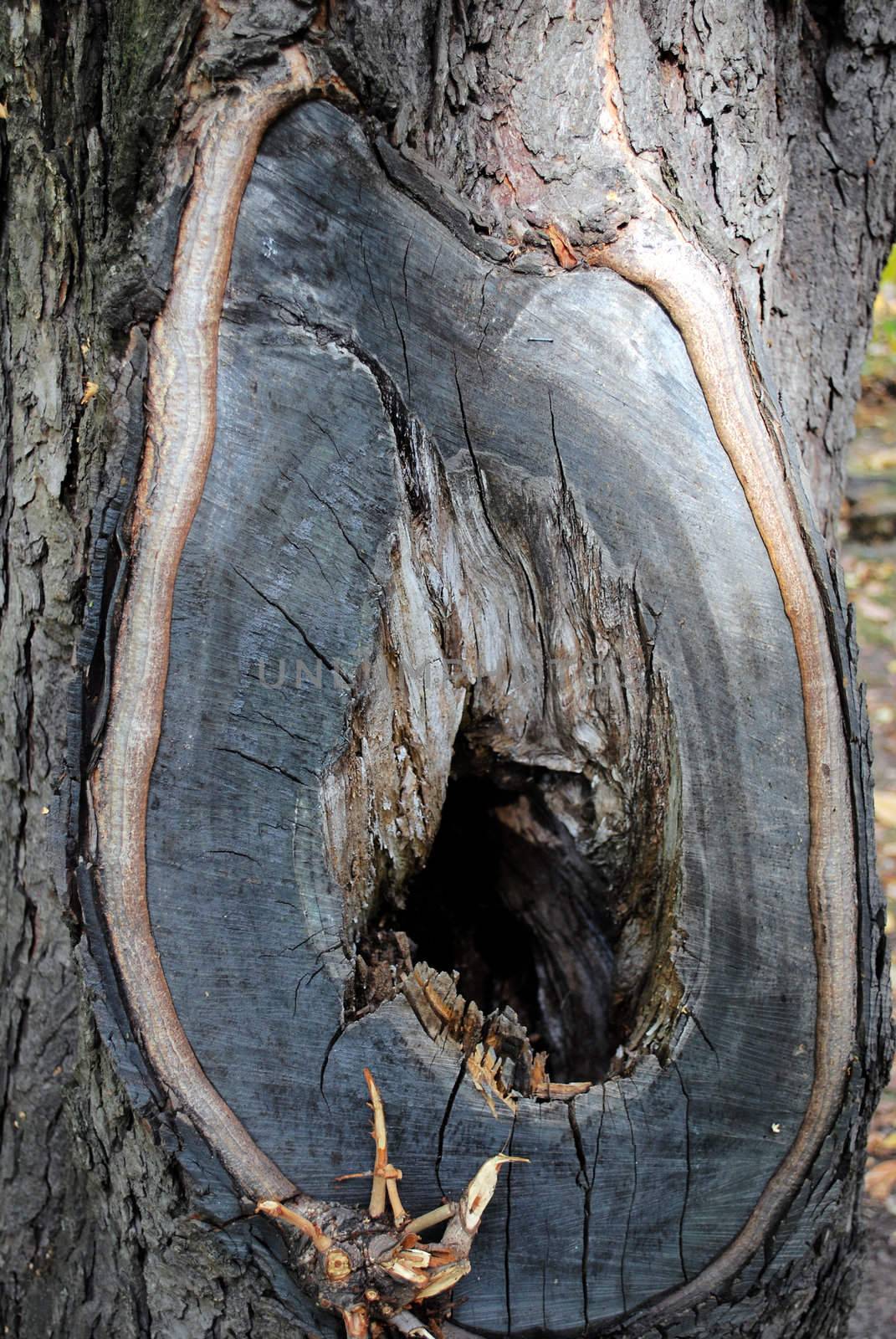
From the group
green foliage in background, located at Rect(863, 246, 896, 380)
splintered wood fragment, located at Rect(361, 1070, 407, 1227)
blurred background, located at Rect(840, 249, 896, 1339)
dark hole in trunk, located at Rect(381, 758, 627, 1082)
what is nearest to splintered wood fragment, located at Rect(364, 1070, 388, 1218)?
splintered wood fragment, located at Rect(361, 1070, 407, 1227)

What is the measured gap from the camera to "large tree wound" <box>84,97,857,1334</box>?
135cm

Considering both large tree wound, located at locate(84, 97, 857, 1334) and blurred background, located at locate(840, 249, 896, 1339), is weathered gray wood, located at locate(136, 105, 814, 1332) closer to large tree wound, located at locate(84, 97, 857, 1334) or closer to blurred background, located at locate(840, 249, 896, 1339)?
large tree wound, located at locate(84, 97, 857, 1334)

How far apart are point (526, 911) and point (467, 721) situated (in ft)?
1.92

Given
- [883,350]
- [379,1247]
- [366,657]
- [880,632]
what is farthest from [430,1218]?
[883,350]

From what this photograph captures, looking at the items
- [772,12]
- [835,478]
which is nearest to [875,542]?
[835,478]

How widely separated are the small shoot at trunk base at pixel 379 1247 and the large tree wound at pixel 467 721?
0.14ft

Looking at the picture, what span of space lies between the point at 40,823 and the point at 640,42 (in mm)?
1605

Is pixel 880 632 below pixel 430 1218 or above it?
above

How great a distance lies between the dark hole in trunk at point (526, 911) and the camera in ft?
5.58

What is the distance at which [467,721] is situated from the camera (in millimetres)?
1564

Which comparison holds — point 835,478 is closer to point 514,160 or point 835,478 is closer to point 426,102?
point 514,160

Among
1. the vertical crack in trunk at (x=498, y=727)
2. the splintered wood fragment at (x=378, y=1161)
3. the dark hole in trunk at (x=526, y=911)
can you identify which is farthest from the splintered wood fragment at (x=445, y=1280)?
the dark hole in trunk at (x=526, y=911)

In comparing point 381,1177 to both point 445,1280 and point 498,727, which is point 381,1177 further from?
point 498,727

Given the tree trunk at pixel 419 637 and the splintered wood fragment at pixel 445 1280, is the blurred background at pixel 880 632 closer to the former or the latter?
the tree trunk at pixel 419 637
